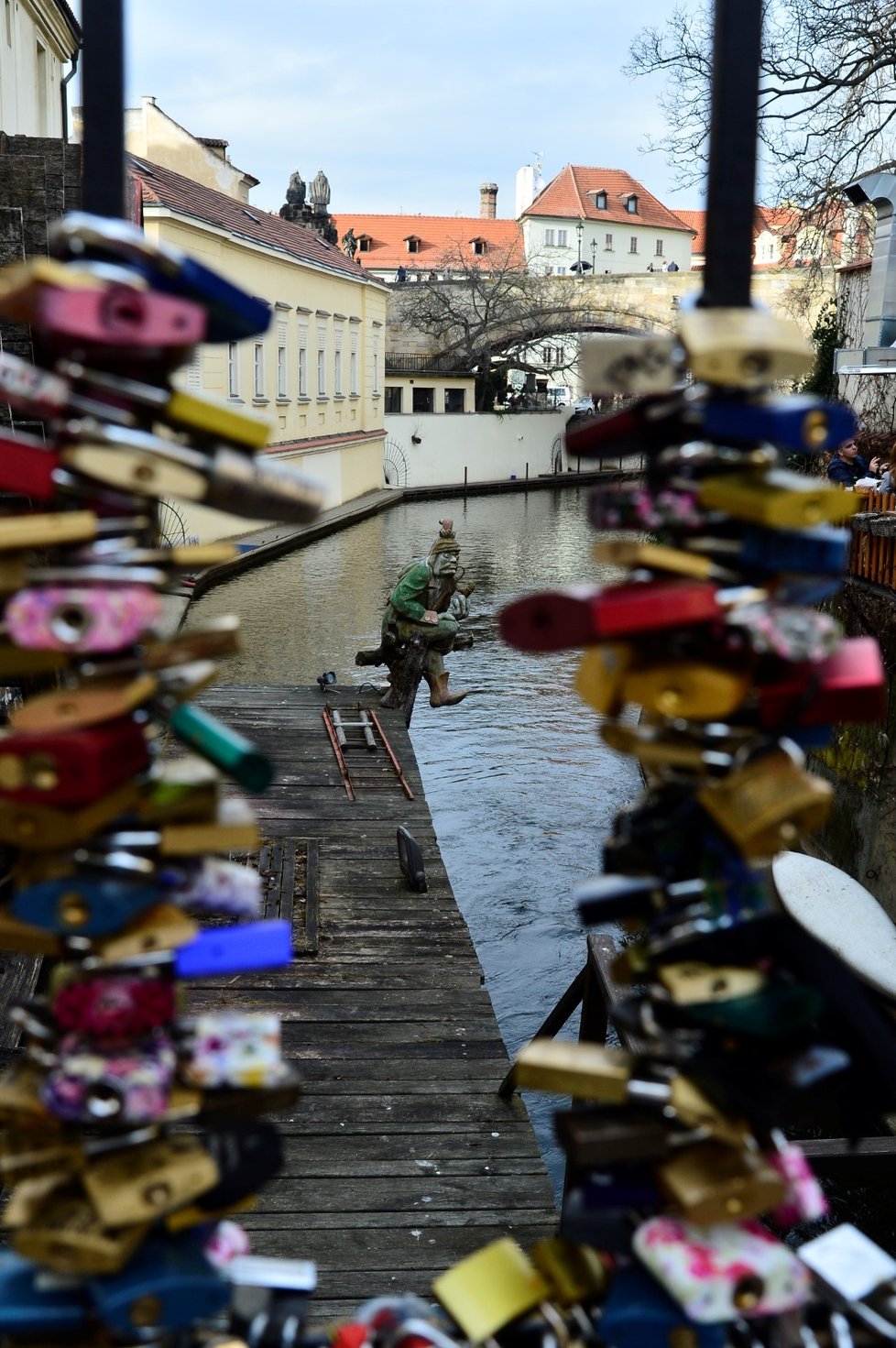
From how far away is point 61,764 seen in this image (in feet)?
3.78

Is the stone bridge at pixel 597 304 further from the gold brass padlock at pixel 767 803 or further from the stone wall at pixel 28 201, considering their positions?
the gold brass padlock at pixel 767 803

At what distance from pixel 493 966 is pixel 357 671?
7677 millimetres

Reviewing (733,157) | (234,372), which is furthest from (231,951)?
(234,372)

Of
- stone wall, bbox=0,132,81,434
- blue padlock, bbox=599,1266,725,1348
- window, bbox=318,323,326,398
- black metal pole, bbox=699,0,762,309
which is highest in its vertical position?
window, bbox=318,323,326,398

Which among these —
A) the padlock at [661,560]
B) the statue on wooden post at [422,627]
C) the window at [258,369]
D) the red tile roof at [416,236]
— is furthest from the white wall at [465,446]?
the padlock at [661,560]

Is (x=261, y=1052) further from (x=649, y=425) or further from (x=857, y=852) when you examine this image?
(x=857, y=852)

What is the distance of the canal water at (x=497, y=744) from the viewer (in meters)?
10.1

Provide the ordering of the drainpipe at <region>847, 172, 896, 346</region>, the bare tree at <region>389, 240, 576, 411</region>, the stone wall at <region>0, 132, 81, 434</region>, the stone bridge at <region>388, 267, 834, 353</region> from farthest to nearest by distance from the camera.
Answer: the bare tree at <region>389, 240, 576, 411</region>
the stone bridge at <region>388, 267, 834, 353</region>
the drainpipe at <region>847, 172, 896, 346</region>
the stone wall at <region>0, 132, 81, 434</region>

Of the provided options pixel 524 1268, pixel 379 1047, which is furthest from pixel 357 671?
pixel 524 1268

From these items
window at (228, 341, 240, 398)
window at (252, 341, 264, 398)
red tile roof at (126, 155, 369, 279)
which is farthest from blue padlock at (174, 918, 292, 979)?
window at (252, 341, 264, 398)

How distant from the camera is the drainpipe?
43.3 ft

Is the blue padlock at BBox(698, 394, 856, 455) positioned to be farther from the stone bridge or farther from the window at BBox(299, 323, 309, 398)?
the stone bridge

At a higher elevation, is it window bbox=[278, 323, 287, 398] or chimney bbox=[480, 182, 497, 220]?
chimney bbox=[480, 182, 497, 220]

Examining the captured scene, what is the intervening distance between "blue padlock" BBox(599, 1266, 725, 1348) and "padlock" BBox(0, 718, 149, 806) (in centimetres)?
64
